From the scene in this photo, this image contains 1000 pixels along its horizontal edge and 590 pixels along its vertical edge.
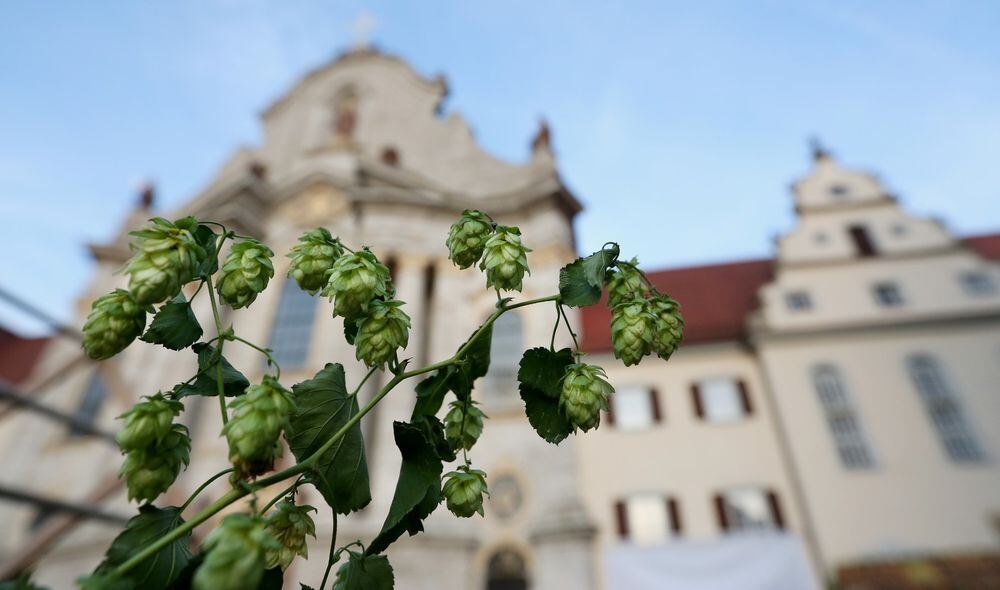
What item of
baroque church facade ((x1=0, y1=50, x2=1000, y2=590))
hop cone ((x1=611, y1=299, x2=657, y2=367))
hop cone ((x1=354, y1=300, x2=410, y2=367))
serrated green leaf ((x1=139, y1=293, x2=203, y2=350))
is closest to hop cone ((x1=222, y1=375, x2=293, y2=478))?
hop cone ((x1=354, y1=300, x2=410, y2=367))

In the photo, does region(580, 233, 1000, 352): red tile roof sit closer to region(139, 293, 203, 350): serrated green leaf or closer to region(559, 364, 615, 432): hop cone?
region(559, 364, 615, 432): hop cone

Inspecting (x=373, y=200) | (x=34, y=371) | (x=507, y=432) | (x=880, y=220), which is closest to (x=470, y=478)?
(x=507, y=432)

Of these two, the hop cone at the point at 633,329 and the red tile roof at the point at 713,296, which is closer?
the hop cone at the point at 633,329

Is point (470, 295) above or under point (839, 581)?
above

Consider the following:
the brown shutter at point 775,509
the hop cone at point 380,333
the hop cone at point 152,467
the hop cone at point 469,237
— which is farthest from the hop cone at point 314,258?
the brown shutter at point 775,509

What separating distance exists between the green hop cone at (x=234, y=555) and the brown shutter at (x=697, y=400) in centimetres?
1574

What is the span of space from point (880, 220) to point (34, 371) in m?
28.5

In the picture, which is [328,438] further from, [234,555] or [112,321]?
[112,321]

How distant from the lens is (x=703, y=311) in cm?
1816

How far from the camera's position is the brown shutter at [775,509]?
13505mm

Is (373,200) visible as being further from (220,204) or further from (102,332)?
(102,332)

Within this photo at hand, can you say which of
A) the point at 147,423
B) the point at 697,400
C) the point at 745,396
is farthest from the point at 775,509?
the point at 147,423

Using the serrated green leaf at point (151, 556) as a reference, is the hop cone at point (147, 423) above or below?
above

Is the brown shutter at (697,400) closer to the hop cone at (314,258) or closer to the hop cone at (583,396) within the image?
the hop cone at (583,396)
